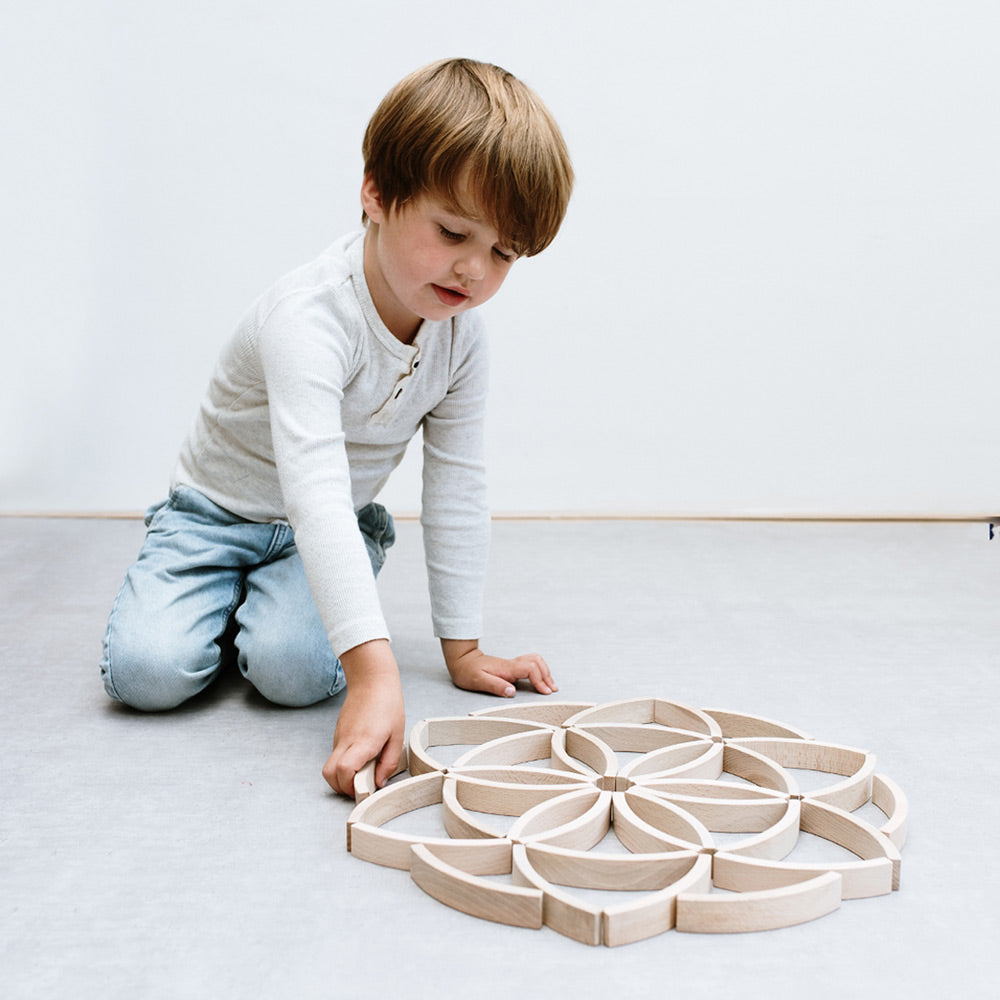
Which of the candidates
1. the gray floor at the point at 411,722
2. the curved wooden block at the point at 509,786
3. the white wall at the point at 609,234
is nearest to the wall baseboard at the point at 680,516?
the white wall at the point at 609,234

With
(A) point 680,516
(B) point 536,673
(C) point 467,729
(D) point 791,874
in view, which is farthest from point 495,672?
(A) point 680,516

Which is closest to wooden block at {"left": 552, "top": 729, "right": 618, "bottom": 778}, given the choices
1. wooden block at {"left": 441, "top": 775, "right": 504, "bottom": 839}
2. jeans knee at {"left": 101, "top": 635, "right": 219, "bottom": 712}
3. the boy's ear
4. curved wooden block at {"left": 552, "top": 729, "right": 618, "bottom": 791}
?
curved wooden block at {"left": 552, "top": 729, "right": 618, "bottom": 791}

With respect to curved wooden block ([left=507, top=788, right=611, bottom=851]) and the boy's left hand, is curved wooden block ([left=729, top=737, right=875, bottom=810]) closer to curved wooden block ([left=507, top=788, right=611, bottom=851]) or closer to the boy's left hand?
curved wooden block ([left=507, top=788, right=611, bottom=851])

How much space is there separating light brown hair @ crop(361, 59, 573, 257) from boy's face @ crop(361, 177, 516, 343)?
0.04 ft

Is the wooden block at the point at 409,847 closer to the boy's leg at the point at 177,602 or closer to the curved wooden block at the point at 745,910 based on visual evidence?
the curved wooden block at the point at 745,910

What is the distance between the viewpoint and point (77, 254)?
2.28 meters

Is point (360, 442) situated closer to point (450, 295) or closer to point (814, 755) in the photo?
point (450, 295)

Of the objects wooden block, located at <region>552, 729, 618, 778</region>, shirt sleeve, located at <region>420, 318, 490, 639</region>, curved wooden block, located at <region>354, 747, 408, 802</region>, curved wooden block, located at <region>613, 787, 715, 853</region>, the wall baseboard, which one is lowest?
the wall baseboard

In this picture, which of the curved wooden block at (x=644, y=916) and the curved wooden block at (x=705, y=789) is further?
the curved wooden block at (x=705, y=789)

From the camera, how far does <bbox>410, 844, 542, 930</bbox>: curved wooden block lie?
0.75 meters

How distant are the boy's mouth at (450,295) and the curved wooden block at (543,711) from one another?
414 millimetres

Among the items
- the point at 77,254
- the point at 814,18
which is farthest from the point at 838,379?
the point at 77,254

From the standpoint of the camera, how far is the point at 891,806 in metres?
0.93

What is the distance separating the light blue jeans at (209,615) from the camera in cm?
116
